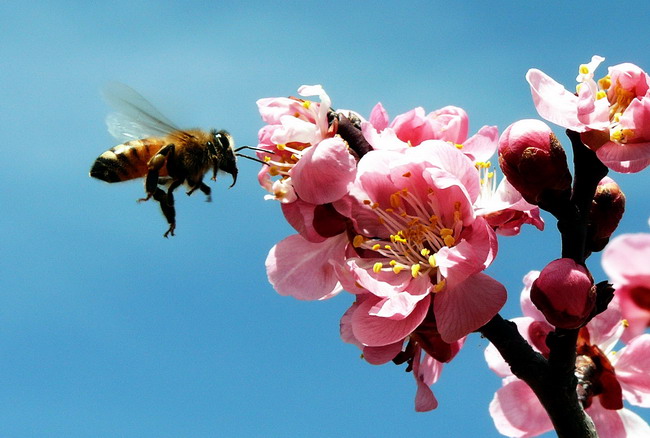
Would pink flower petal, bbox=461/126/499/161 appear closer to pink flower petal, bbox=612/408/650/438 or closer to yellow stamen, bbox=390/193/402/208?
yellow stamen, bbox=390/193/402/208

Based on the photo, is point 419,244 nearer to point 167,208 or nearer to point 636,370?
point 636,370

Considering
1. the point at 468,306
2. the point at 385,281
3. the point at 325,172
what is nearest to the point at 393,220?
the point at 385,281

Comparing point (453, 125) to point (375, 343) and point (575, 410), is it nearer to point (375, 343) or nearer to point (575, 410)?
point (375, 343)

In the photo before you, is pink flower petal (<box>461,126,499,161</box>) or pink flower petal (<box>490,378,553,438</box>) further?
pink flower petal (<box>490,378,553,438</box>)

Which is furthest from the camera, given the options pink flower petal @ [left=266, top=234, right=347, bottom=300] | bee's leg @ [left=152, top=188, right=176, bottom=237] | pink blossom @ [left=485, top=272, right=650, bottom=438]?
bee's leg @ [left=152, top=188, right=176, bottom=237]

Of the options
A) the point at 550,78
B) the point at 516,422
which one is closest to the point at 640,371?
the point at 516,422

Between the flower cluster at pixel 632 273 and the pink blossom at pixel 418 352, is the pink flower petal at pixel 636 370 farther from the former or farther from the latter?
the flower cluster at pixel 632 273

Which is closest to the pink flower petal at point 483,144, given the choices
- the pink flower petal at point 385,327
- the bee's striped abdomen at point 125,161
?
the pink flower petal at point 385,327

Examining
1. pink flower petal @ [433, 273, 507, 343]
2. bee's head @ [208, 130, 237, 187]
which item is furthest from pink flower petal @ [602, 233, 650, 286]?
bee's head @ [208, 130, 237, 187]
